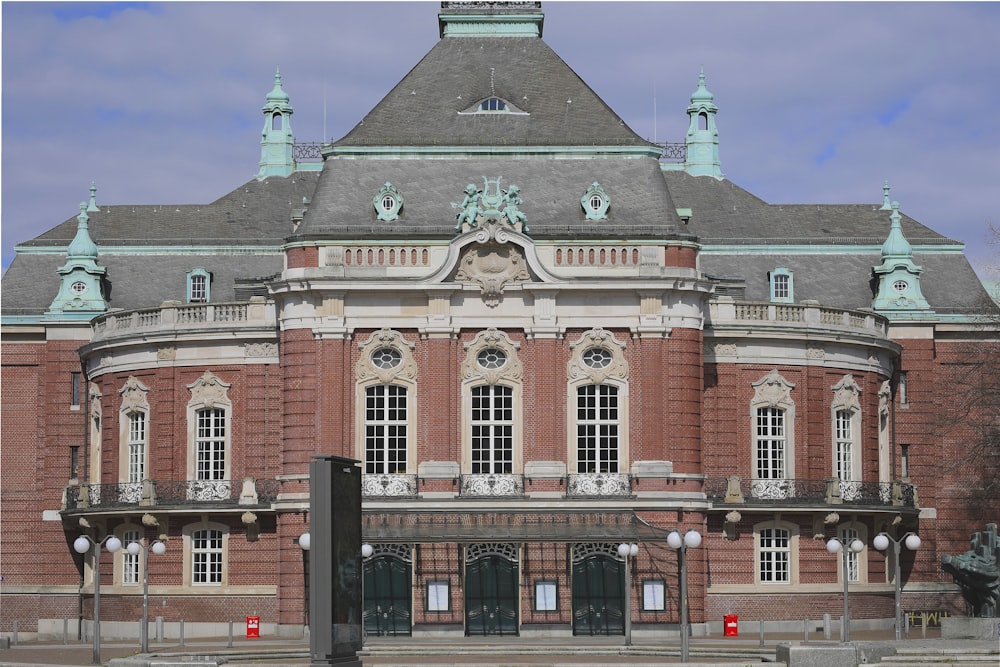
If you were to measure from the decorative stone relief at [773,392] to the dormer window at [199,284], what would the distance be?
837 inches

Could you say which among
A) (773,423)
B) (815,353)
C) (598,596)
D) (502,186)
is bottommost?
(598,596)

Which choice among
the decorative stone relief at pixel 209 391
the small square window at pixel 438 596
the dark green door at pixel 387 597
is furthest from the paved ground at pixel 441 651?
the decorative stone relief at pixel 209 391

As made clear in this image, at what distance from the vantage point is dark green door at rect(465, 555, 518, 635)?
6775cm

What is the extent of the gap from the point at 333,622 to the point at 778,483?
35.2m

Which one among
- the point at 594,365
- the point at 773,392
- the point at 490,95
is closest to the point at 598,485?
the point at 594,365

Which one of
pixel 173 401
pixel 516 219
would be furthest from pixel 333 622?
pixel 173 401

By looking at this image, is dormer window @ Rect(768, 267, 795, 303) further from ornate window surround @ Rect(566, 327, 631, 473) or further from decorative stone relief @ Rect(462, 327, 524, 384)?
decorative stone relief @ Rect(462, 327, 524, 384)

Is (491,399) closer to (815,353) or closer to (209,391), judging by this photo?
(209,391)

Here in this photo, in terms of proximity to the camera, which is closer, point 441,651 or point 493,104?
point 441,651

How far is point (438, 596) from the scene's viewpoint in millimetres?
67875

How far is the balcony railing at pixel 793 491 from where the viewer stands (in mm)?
71562

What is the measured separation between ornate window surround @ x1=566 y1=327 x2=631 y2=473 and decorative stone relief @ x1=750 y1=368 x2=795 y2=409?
6.00 metres

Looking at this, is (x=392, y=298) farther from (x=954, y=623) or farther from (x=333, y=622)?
(x=333, y=622)

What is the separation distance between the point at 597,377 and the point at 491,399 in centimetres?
348
